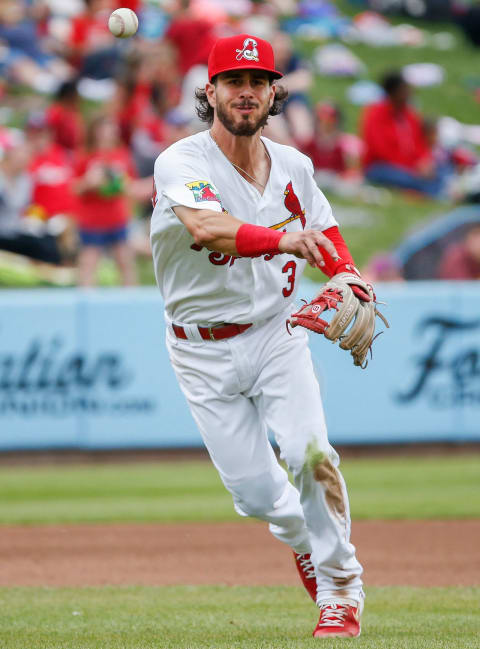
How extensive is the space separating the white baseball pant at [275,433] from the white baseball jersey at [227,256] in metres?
0.11

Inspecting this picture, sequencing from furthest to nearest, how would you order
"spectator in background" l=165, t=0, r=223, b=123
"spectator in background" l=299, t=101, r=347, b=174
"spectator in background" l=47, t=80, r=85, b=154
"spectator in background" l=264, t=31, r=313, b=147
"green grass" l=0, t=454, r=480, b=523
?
"spectator in background" l=299, t=101, r=347, b=174
"spectator in background" l=165, t=0, r=223, b=123
"spectator in background" l=264, t=31, r=313, b=147
"spectator in background" l=47, t=80, r=85, b=154
"green grass" l=0, t=454, r=480, b=523

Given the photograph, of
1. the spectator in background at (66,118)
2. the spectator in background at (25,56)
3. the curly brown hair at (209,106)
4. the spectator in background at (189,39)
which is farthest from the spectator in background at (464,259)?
the curly brown hair at (209,106)

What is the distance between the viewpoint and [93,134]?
465 inches

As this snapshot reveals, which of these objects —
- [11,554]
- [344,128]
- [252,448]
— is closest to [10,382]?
[11,554]

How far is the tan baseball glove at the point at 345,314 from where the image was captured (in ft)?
14.5

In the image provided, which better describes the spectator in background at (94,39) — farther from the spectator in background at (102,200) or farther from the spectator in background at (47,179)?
the spectator in background at (102,200)

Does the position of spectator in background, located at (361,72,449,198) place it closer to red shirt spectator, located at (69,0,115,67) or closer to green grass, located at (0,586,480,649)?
red shirt spectator, located at (69,0,115,67)

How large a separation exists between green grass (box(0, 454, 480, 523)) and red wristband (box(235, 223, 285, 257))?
4.59 meters

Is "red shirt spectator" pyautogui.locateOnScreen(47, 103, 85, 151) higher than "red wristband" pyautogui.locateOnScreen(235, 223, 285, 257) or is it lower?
higher

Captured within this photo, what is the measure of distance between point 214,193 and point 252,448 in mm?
1100

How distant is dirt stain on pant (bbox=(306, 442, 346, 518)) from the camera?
4602mm

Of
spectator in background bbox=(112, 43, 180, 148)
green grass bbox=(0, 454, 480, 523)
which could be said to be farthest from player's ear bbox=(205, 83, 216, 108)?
spectator in background bbox=(112, 43, 180, 148)

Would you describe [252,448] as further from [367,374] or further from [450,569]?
[367,374]

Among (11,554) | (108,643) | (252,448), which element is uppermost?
(252,448)
